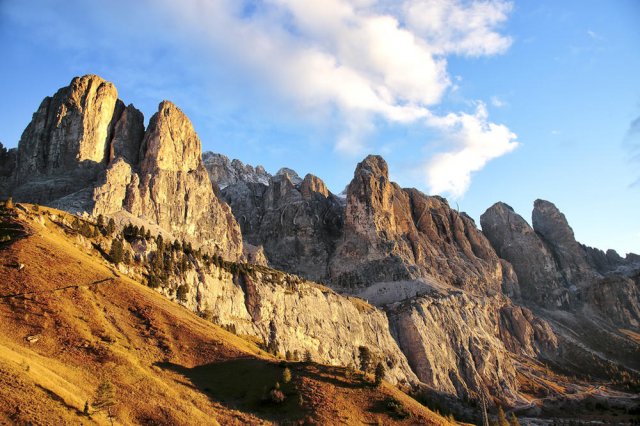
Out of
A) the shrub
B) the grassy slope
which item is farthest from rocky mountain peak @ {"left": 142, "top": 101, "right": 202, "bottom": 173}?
the shrub

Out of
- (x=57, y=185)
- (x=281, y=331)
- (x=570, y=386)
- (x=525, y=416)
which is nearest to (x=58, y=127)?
(x=57, y=185)

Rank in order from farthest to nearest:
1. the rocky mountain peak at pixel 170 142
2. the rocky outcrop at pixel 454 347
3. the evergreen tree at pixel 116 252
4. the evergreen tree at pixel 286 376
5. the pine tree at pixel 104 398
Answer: the rocky mountain peak at pixel 170 142
the rocky outcrop at pixel 454 347
the evergreen tree at pixel 116 252
the evergreen tree at pixel 286 376
the pine tree at pixel 104 398

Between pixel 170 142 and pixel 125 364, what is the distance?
140 m

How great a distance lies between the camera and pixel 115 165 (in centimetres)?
15438

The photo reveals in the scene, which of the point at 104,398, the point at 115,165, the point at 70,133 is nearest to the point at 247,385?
the point at 104,398

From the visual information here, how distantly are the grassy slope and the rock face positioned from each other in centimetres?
8076

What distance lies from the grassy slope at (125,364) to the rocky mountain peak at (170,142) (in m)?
98.6

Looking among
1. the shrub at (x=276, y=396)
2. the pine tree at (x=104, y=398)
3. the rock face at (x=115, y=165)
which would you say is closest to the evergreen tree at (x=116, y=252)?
the shrub at (x=276, y=396)

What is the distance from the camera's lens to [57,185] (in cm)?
15000

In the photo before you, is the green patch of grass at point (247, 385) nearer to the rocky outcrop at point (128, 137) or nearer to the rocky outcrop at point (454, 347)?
the rocky outcrop at point (454, 347)

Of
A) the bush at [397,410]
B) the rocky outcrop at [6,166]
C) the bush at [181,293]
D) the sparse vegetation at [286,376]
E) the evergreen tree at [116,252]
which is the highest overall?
the rocky outcrop at [6,166]

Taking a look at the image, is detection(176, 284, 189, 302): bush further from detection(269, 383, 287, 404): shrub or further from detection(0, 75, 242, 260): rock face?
detection(0, 75, 242, 260): rock face

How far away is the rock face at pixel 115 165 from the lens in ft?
491

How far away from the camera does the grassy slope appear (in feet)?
123
